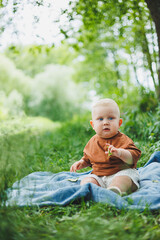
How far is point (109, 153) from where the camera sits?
1943mm

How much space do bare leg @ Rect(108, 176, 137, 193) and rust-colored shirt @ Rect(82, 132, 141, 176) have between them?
16 cm

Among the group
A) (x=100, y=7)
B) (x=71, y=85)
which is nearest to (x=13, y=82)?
(x=71, y=85)

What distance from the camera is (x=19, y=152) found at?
176 centimetres

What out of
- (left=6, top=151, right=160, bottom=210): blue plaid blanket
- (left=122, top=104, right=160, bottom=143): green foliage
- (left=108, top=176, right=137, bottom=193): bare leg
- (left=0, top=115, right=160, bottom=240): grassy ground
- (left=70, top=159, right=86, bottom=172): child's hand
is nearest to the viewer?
(left=0, top=115, right=160, bottom=240): grassy ground

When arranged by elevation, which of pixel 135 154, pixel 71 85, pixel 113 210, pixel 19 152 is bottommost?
pixel 113 210

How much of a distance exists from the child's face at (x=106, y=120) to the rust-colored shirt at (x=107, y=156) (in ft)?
0.24

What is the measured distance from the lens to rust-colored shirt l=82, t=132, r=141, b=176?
2.06 m

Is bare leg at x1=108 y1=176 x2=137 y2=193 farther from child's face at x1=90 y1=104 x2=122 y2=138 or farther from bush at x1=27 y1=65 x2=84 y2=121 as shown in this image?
bush at x1=27 y1=65 x2=84 y2=121

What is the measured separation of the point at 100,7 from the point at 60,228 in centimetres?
346

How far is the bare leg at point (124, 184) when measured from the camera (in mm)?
1868

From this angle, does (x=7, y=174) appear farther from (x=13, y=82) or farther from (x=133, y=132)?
(x=13, y=82)

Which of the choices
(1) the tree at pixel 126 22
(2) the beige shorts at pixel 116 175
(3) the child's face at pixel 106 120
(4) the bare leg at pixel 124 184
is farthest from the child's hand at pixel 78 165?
(1) the tree at pixel 126 22

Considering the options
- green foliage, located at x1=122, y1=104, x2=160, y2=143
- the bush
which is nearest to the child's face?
green foliage, located at x1=122, y1=104, x2=160, y2=143

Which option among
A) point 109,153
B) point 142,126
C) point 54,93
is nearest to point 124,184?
point 109,153
